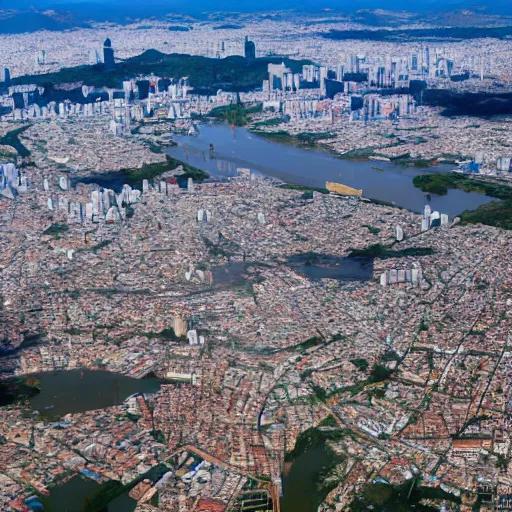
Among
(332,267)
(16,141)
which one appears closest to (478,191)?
(332,267)

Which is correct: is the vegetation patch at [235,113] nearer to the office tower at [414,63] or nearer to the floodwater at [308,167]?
the floodwater at [308,167]

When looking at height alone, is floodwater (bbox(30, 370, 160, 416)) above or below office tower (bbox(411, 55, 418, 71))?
below

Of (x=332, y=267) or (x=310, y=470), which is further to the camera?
(x=332, y=267)

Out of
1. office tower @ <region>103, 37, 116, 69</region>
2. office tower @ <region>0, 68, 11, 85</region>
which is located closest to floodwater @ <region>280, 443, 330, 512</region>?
office tower @ <region>0, 68, 11, 85</region>

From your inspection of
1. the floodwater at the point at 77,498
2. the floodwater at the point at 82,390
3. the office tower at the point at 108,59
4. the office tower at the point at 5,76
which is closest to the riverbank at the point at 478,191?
the floodwater at the point at 82,390

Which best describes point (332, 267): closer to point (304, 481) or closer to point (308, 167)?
point (304, 481)

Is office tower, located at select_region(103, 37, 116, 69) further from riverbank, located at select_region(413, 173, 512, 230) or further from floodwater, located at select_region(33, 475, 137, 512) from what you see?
floodwater, located at select_region(33, 475, 137, 512)
